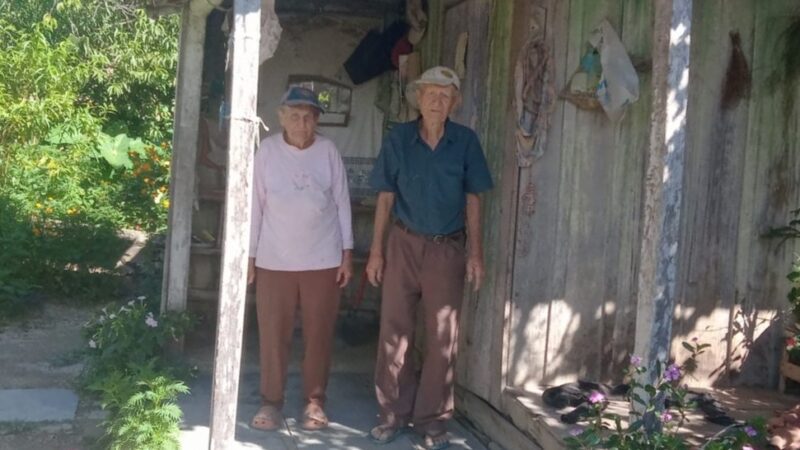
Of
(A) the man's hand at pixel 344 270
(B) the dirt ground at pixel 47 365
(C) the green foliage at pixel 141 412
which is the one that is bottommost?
(B) the dirt ground at pixel 47 365

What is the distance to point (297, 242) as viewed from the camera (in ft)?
17.8

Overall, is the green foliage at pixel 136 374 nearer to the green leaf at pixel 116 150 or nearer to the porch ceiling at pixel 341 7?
the porch ceiling at pixel 341 7

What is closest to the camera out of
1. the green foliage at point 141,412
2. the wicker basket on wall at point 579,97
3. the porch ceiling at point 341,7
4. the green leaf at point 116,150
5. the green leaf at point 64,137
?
the green foliage at point 141,412

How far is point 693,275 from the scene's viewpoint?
17.8ft

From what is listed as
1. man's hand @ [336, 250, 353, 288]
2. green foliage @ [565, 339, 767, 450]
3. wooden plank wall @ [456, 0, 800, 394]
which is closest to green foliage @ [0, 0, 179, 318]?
man's hand @ [336, 250, 353, 288]

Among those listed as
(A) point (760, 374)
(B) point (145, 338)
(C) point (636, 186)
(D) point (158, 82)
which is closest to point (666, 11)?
(C) point (636, 186)

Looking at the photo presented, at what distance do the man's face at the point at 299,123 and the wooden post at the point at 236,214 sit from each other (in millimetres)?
1426

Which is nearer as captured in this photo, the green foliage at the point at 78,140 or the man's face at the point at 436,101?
the man's face at the point at 436,101

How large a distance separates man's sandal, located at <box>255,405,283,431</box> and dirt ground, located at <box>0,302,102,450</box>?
34.0 inches

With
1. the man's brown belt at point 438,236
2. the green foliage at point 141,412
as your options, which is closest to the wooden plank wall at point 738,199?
the man's brown belt at point 438,236

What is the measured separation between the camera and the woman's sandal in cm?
563

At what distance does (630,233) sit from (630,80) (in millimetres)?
818

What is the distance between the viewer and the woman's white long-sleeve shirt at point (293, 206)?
17.7 ft

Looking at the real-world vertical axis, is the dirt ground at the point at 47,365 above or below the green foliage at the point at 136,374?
below
